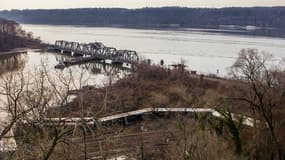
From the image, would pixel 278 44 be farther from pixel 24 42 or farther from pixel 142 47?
pixel 24 42

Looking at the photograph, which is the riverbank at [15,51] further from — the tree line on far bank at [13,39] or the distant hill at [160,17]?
the distant hill at [160,17]

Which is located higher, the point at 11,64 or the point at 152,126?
the point at 11,64

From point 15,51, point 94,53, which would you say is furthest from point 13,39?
point 94,53

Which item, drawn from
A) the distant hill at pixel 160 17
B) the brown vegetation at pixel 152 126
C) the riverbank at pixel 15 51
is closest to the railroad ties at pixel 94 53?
the riverbank at pixel 15 51

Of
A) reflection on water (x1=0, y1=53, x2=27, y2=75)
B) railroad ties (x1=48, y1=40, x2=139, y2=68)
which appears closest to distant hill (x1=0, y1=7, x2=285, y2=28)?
railroad ties (x1=48, y1=40, x2=139, y2=68)

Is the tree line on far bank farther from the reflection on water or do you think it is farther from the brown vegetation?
the brown vegetation

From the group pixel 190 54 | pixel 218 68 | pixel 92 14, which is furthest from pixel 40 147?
pixel 92 14

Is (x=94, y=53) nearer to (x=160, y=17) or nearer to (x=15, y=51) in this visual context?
(x=15, y=51)
